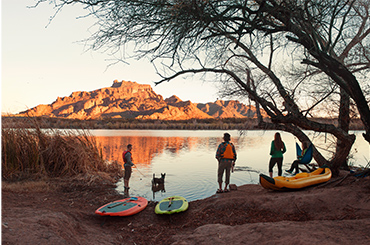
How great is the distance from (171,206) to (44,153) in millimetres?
5828

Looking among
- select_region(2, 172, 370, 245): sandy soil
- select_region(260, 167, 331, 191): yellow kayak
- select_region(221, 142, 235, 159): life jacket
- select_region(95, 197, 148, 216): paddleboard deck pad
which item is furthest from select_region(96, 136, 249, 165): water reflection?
select_region(260, 167, 331, 191): yellow kayak

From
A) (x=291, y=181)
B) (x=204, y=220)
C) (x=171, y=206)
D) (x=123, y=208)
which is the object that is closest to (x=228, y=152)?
(x=291, y=181)

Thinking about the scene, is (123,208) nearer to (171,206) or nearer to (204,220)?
(171,206)

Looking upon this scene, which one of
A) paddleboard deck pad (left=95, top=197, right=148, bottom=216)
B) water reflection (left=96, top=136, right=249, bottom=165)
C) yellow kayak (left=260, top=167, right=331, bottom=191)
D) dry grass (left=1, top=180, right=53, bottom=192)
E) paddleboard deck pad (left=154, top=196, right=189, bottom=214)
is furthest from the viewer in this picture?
water reflection (left=96, top=136, right=249, bottom=165)

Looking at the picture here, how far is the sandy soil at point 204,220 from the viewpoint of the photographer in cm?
416

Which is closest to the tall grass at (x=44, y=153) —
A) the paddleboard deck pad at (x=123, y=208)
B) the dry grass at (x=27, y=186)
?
the dry grass at (x=27, y=186)

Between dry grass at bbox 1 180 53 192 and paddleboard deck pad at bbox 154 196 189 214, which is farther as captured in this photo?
dry grass at bbox 1 180 53 192

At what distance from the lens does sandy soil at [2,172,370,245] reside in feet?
13.6

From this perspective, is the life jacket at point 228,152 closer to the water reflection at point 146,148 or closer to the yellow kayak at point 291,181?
the yellow kayak at point 291,181

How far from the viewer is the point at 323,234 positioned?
418cm

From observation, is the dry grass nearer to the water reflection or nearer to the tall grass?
→ the tall grass

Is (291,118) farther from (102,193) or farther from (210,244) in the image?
(102,193)

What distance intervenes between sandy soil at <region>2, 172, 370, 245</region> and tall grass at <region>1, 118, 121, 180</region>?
5.07ft

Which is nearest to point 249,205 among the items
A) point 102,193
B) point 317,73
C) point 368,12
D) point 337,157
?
point 337,157
